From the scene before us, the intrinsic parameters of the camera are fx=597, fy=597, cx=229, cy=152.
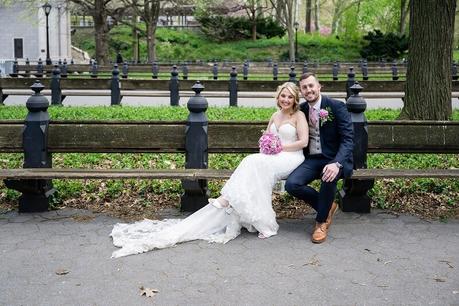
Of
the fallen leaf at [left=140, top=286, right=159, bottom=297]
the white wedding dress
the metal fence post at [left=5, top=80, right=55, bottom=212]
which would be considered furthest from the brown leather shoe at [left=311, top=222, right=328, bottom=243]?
the metal fence post at [left=5, top=80, right=55, bottom=212]

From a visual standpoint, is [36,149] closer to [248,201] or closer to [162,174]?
[162,174]

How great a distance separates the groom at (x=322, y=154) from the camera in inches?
208

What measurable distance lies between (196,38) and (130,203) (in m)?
49.4

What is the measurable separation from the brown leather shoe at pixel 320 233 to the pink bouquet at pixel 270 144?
77 cm

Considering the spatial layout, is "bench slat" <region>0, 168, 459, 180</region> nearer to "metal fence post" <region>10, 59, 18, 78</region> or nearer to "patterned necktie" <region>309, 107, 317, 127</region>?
"patterned necktie" <region>309, 107, 317, 127</region>

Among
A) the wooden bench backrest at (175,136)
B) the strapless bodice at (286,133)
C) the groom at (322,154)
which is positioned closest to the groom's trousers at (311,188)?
the groom at (322,154)

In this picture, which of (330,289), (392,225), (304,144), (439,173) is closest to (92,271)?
(330,289)

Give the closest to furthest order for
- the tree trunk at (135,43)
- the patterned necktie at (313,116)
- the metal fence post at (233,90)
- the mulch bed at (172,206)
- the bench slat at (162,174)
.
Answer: the patterned necktie at (313,116) → the bench slat at (162,174) → the mulch bed at (172,206) → the metal fence post at (233,90) → the tree trunk at (135,43)

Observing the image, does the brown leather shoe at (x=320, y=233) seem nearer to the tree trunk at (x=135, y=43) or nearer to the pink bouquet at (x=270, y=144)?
the pink bouquet at (x=270, y=144)

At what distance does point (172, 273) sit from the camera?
446 centimetres

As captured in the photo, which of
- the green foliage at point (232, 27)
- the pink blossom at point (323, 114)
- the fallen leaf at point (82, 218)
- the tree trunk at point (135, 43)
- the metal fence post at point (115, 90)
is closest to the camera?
the pink blossom at point (323, 114)

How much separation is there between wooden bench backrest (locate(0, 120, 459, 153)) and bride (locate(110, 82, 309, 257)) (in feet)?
3.22

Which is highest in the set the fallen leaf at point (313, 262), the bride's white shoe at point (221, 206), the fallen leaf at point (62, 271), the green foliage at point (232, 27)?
the green foliage at point (232, 27)

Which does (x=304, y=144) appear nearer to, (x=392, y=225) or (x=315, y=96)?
(x=315, y=96)
